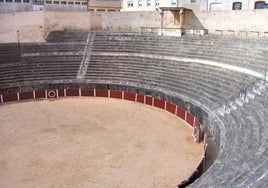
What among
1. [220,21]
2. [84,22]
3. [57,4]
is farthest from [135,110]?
[57,4]

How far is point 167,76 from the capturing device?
27.1 metres

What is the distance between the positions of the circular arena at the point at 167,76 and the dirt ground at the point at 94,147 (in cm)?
193

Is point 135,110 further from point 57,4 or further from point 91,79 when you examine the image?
point 57,4

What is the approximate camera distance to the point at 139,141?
62.0 ft

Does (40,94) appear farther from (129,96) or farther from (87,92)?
(129,96)

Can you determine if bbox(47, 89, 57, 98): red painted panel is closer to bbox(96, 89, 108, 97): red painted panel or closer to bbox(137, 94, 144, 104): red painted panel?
bbox(96, 89, 108, 97): red painted panel

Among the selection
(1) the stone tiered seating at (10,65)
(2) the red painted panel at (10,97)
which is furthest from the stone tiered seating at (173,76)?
(2) the red painted panel at (10,97)

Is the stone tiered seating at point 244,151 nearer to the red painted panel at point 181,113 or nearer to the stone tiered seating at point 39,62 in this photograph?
the red painted panel at point 181,113

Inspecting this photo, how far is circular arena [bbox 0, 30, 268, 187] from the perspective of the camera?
53.0 ft

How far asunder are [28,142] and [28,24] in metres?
20.8

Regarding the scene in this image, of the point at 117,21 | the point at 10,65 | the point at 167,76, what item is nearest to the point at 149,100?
the point at 167,76

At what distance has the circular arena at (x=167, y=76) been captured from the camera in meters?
16.1

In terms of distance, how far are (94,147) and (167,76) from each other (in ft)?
38.1

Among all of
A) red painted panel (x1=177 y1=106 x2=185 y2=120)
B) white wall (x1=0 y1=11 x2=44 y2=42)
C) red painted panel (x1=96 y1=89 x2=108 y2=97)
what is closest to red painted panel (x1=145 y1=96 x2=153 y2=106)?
red painted panel (x1=177 y1=106 x2=185 y2=120)
